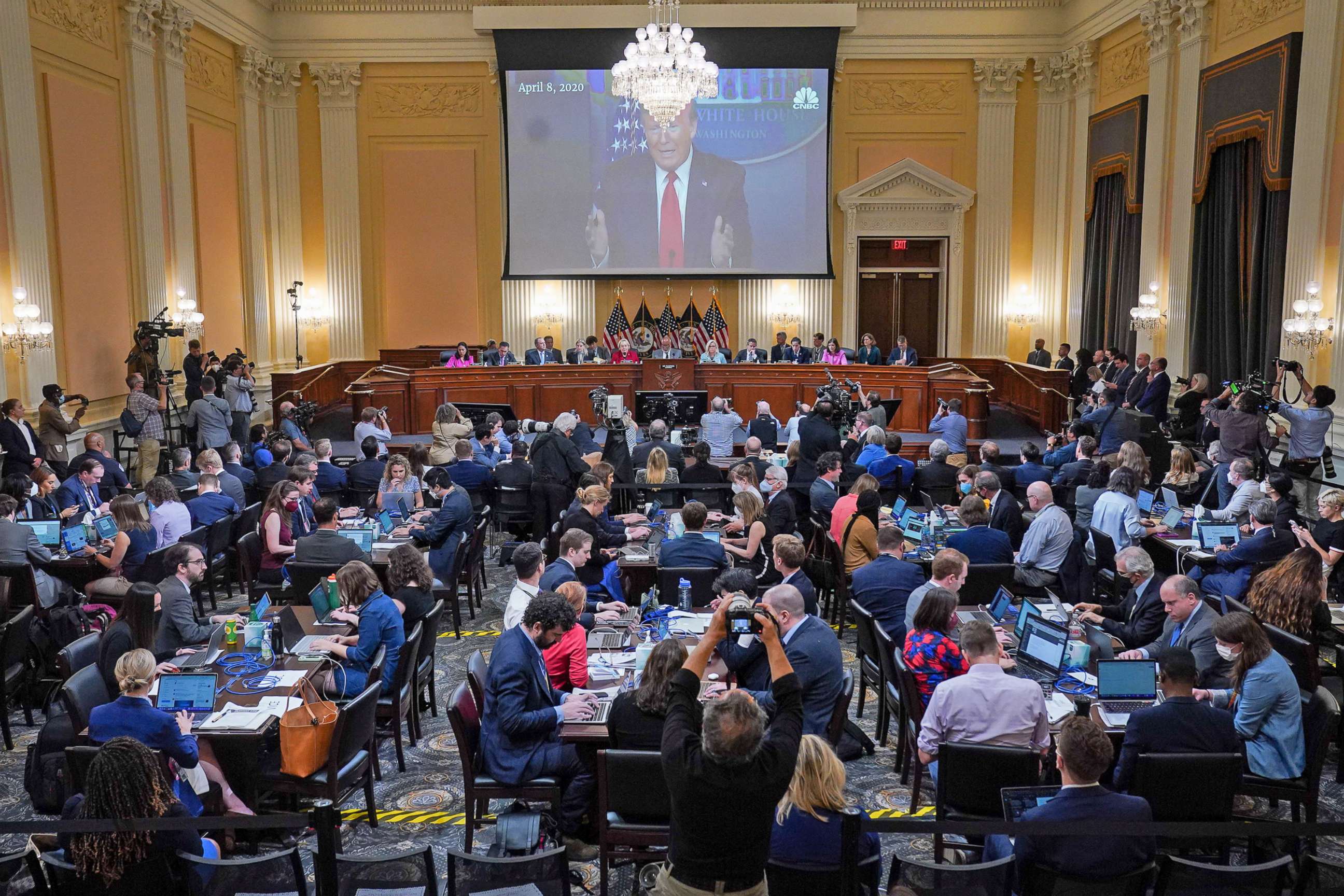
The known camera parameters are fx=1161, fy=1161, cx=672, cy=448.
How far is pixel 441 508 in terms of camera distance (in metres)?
8.29

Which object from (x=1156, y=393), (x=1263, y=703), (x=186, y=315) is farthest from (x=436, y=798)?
(x=186, y=315)

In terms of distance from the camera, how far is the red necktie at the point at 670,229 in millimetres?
19297

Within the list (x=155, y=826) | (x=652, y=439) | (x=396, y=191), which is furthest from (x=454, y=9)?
(x=155, y=826)

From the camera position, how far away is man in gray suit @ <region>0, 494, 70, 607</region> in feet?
23.8

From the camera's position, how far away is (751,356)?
18000 mm

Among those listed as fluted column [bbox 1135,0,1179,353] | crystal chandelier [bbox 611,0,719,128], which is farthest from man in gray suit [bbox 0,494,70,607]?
fluted column [bbox 1135,0,1179,353]

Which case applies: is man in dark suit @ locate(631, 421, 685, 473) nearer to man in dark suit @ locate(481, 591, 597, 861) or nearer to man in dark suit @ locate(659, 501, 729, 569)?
man in dark suit @ locate(659, 501, 729, 569)

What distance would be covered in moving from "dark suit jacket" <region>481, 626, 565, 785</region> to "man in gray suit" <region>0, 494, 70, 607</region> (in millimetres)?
3764

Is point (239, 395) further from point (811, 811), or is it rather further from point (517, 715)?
point (811, 811)

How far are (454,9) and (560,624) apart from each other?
1660cm

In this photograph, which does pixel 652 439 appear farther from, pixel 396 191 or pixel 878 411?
pixel 396 191

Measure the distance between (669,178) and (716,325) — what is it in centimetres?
263

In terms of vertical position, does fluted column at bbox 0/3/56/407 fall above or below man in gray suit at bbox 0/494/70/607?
above

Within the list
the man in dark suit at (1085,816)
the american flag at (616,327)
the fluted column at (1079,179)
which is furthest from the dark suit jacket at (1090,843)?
the american flag at (616,327)
